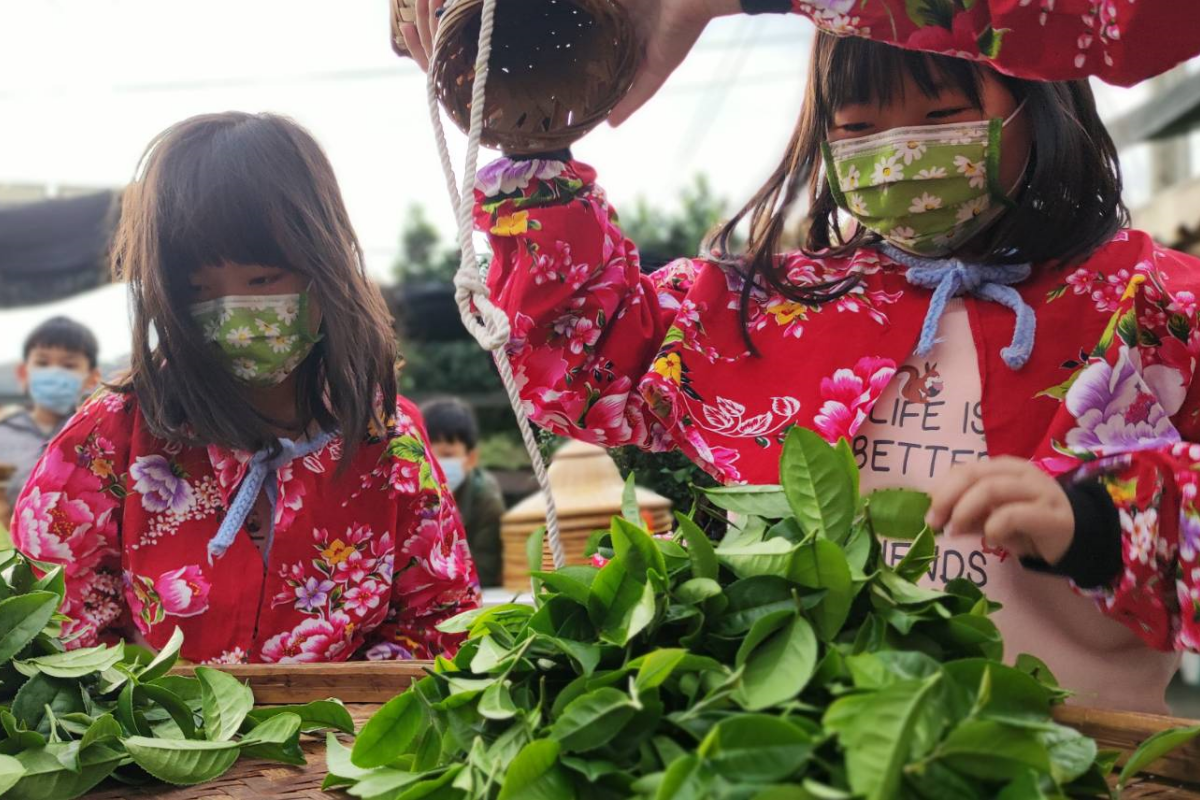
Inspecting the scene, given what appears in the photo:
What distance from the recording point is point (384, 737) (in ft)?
2.52

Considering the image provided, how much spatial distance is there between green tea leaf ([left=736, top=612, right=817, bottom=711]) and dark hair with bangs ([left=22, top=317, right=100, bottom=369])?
380 centimetres

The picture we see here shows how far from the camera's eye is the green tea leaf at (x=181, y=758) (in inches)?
32.7

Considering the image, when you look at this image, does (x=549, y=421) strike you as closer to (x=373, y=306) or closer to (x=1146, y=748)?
(x=373, y=306)

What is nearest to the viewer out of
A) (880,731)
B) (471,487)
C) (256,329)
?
(880,731)

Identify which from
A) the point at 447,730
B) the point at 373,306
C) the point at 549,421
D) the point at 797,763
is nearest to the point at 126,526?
the point at 373,306

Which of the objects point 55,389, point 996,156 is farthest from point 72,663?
point 55,389

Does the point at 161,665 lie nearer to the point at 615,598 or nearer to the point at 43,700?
the point at 43,700

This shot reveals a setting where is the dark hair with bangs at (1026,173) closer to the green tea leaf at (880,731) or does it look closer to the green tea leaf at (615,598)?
the green tea leaf at (615,598)

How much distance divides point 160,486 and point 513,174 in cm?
69

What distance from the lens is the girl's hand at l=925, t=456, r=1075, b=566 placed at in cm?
77

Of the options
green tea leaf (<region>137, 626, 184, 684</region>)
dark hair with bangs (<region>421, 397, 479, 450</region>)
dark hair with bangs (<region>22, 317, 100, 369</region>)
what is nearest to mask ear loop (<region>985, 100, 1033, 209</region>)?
green tea leaf (<region>137, 626, 184, 684</region>)

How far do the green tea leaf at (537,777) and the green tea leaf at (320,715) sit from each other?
33cm

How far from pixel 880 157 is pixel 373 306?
2.59ft

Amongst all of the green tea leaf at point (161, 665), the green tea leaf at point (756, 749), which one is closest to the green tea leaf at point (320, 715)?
the green tea leaf at point (161, 665)
